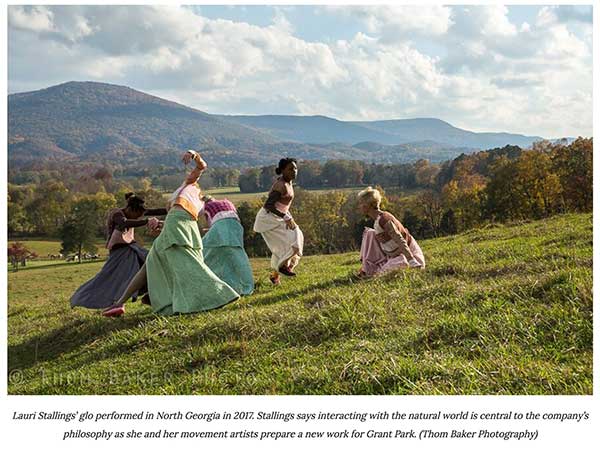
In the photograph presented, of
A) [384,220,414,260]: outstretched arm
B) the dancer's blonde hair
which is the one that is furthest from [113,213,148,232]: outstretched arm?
[384,220,414,260]: outstretched arm

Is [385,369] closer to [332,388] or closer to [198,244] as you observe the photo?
[332,388]

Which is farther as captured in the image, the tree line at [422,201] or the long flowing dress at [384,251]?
the tree line at [422,201]

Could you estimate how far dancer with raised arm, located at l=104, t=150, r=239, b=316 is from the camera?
827cm

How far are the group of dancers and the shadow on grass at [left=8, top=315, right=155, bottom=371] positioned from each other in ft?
1.04

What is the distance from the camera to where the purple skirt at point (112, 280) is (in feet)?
30.3

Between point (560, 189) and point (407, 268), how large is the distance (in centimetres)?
4236

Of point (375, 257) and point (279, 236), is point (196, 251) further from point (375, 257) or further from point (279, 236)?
point (375, 257)

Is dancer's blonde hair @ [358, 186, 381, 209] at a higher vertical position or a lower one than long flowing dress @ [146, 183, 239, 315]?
higher

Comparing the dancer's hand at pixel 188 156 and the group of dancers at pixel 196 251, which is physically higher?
the dancer's hand at pixel 188 156

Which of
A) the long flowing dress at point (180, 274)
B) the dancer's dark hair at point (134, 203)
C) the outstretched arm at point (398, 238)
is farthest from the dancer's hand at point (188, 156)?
the outstretched arm at point (398, 238)

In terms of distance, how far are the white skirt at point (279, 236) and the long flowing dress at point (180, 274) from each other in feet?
8.08

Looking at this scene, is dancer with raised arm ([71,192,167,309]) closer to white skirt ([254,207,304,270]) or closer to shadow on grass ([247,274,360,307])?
shadow on grass ([247,274,360,307])

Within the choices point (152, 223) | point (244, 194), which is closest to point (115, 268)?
point (152, 223)

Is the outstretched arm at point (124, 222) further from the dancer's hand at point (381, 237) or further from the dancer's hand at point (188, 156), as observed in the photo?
the dancer's hand at point (381, 237)
